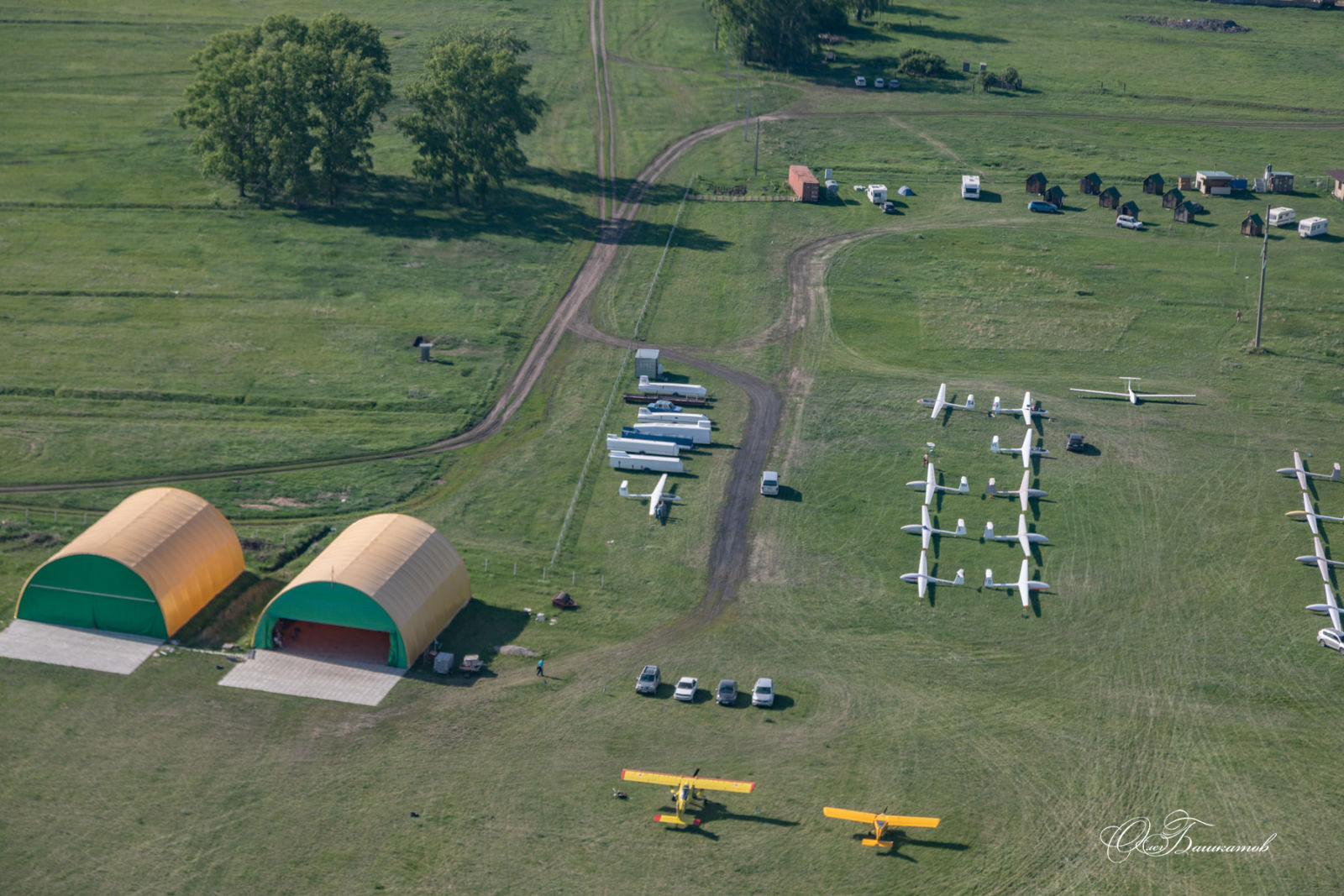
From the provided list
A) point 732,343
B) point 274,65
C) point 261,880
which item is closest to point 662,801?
point 261,880

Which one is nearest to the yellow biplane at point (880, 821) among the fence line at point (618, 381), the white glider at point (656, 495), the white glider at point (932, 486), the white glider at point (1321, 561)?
the fence line at point (618, 381)

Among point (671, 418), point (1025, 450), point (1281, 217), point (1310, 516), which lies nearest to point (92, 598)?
point (671, 418)

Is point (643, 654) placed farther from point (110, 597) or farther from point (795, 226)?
point (795, 226)

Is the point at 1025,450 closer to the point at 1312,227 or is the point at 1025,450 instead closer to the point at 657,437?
the point at 657,437

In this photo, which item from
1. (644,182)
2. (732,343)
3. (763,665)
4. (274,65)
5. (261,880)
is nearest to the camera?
(261,880)

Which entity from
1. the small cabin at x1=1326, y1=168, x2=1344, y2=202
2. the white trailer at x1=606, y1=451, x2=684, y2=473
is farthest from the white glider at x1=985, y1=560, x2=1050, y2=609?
the small cabin at x1=1326, y1=168, x2=1344, y2=202

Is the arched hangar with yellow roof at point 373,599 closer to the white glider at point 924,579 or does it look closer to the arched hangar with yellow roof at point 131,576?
the arched hangar with yellow roof at point 131,576
